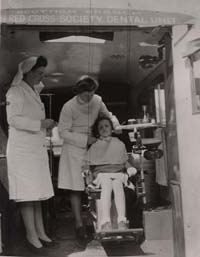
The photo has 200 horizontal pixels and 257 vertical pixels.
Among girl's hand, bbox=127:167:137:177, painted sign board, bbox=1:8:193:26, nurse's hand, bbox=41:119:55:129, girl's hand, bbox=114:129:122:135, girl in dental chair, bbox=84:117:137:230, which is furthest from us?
girl's hand, bbox=114:129:122:135

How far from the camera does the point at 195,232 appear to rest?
10.2 feet

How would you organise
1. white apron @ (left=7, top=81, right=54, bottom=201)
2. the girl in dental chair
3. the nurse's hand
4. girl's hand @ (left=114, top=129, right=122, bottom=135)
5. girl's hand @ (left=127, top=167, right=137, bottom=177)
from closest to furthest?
1. white apron @ (left=7, top=81, right=54, bottom=201)
2. the nurse's hand
3. the girl in dental chair
4. girl's hand @ (left=127, top=167, right=137, bottom=177)
5. girl's hand @ (left=114, top=129, right=122, bottom=135)

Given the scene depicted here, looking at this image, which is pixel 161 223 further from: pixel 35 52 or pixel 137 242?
pixel 35 52

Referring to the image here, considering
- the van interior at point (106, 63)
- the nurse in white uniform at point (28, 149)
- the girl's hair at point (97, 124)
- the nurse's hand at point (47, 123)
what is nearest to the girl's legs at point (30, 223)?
the nurse in white uniform at point (28, 149)

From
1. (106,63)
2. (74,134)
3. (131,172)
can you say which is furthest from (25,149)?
(106,63)

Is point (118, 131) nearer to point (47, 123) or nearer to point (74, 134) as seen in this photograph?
point (74, 134)

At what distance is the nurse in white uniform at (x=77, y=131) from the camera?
3.56m

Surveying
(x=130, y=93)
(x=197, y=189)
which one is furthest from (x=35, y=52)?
(x=197, y=189)

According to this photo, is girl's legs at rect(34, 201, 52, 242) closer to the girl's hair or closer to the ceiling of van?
the girl's hair

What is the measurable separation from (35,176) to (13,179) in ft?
0.53

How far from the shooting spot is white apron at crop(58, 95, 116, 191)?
3.57 m

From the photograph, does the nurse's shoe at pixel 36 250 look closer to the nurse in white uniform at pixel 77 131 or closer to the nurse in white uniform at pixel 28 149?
the nurse in white uniform at pixel 28 149

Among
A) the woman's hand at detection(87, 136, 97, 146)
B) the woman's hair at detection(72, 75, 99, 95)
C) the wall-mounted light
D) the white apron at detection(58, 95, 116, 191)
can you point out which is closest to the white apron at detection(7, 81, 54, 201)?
the white apron at detection(58, 95, 116, 191)

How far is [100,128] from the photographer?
12.1ft
